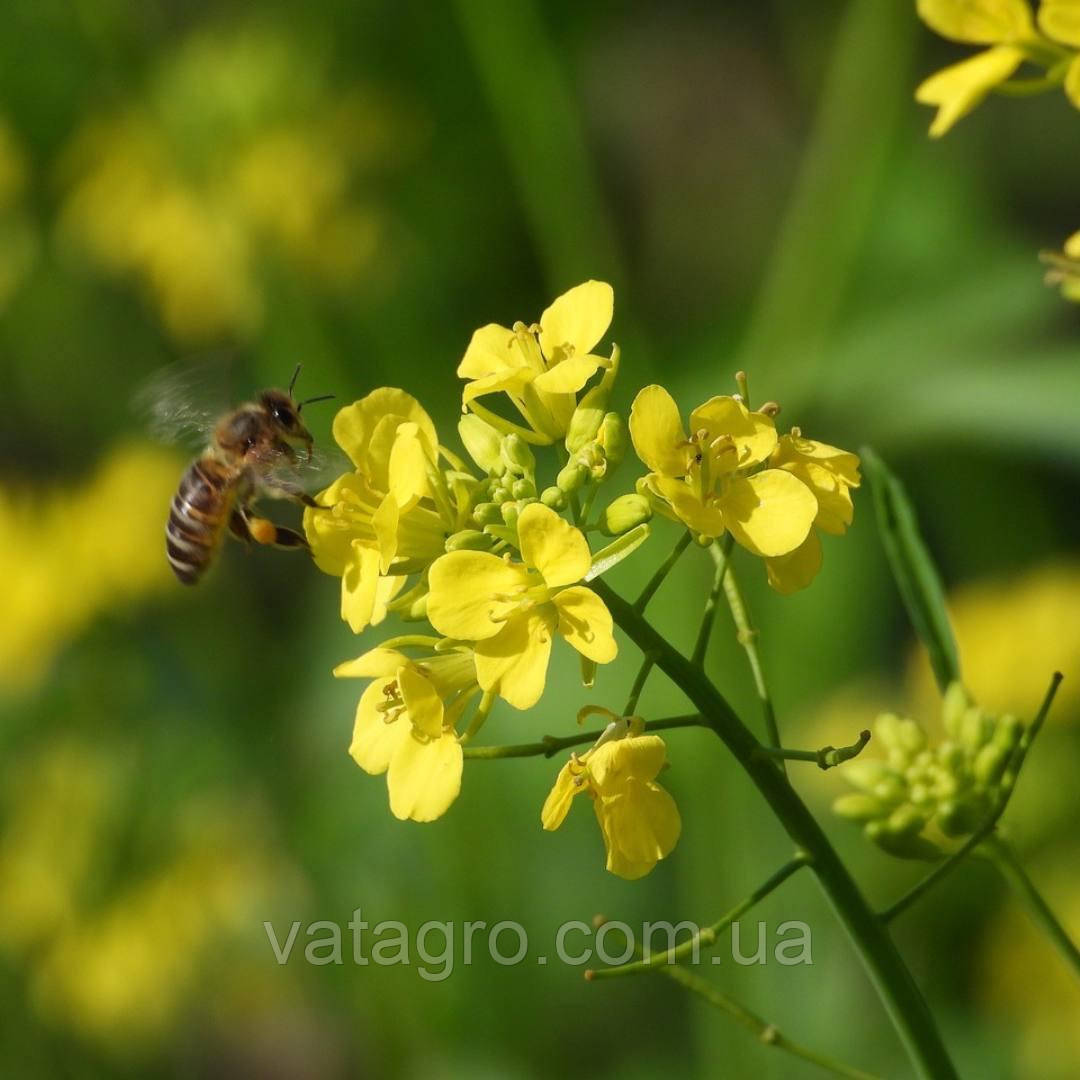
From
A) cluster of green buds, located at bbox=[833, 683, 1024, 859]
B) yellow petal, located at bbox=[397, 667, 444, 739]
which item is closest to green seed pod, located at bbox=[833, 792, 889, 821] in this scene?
cluster of green buds, located at bbox=[833, 683, 1024, 859]

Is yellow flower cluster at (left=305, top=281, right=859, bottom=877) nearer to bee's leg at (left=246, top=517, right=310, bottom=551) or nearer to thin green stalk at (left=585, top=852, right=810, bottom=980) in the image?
thin green stalk at (left=585, top=852, right=810, bottom=980)

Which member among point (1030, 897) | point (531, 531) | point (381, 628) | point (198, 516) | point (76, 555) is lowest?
point (381, 628)

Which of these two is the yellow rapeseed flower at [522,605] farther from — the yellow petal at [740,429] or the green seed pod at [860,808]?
the green seed pod at [860,808]

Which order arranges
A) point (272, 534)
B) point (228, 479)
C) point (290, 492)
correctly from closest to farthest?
point (290, 492)
point (272, 534)
point (228, 479)

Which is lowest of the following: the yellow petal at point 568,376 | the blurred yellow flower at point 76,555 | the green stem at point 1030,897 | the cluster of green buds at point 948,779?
the blurred yellow flower at point 76,555

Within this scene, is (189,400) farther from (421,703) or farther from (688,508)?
(688,508)

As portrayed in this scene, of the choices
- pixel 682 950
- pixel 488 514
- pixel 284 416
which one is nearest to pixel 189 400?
pixel 284 416

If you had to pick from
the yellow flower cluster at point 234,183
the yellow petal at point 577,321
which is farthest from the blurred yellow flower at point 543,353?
the yellow flower cluster at point 234,183
